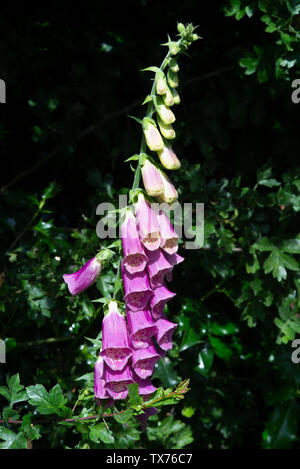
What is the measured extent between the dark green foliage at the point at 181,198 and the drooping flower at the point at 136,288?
1.22 feet

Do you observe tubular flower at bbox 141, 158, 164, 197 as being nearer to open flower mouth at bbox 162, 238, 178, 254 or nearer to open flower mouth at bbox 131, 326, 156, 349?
open flower mouth at bbox 162, 238, 178, 254

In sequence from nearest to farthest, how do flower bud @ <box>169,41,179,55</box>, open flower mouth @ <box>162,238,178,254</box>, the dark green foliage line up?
flower bud @ <box>169,41,179,55</box>, open flower mouth @ <box>162,238,178,254</box>, the dark green foliage

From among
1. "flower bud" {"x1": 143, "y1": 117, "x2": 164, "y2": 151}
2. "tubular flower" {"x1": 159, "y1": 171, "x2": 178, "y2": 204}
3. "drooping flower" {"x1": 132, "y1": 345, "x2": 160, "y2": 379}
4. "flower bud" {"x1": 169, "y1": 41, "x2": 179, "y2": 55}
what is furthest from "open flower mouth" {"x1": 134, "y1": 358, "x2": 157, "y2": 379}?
"flower bud" {"x1": 169, "y1": 41, "x2": 179, "y2": 55}

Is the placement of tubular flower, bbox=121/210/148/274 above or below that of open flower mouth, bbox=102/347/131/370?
above

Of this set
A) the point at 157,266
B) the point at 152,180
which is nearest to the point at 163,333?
the point at 157,266

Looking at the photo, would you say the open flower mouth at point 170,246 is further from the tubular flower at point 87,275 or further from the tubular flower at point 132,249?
the tubular flower at point 87,275

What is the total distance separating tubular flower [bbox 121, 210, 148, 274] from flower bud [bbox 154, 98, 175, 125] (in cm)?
25

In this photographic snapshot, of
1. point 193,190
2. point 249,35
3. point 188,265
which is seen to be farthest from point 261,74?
point 188,265

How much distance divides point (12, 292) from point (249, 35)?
123 cm

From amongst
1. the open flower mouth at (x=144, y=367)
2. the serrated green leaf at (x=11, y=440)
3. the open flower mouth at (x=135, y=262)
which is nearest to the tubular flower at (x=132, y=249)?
the open flower mouth at (x=135, y=262)

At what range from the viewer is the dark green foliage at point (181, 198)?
6.22 feet

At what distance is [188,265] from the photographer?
6.74 feet

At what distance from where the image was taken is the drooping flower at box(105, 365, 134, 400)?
1.39 metres

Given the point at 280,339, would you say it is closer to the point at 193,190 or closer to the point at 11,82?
the point at 193,190
